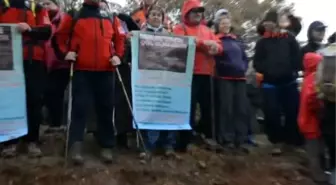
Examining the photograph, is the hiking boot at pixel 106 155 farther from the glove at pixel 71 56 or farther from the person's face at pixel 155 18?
the person's face at pixel 155 18

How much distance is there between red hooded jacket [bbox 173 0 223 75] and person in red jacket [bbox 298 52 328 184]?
129cm

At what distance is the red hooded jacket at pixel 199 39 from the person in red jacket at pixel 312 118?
4.24ft

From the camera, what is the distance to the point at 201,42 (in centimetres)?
848

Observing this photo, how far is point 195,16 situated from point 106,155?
7.52 feet

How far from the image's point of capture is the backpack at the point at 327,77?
23.0 feet

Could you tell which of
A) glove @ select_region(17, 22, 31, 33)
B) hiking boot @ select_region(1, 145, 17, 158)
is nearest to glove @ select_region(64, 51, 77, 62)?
glove @ select_region(17, 22, 31, 33)

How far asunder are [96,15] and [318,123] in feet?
9.69

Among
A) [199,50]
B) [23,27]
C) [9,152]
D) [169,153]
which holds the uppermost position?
[23,27]

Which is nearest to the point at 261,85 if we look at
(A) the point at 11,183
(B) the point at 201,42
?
(B) the point at 201,42

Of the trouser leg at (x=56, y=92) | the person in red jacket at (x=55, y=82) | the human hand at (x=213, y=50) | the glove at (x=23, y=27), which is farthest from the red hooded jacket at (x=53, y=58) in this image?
the human hand at (x=213, y=50)

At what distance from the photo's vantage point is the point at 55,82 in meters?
8.57

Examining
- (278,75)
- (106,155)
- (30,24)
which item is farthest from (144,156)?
(278,75)

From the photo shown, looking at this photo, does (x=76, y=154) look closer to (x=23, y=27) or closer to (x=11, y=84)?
(x=11, y=84)

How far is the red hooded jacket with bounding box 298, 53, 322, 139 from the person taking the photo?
7.60 metres
